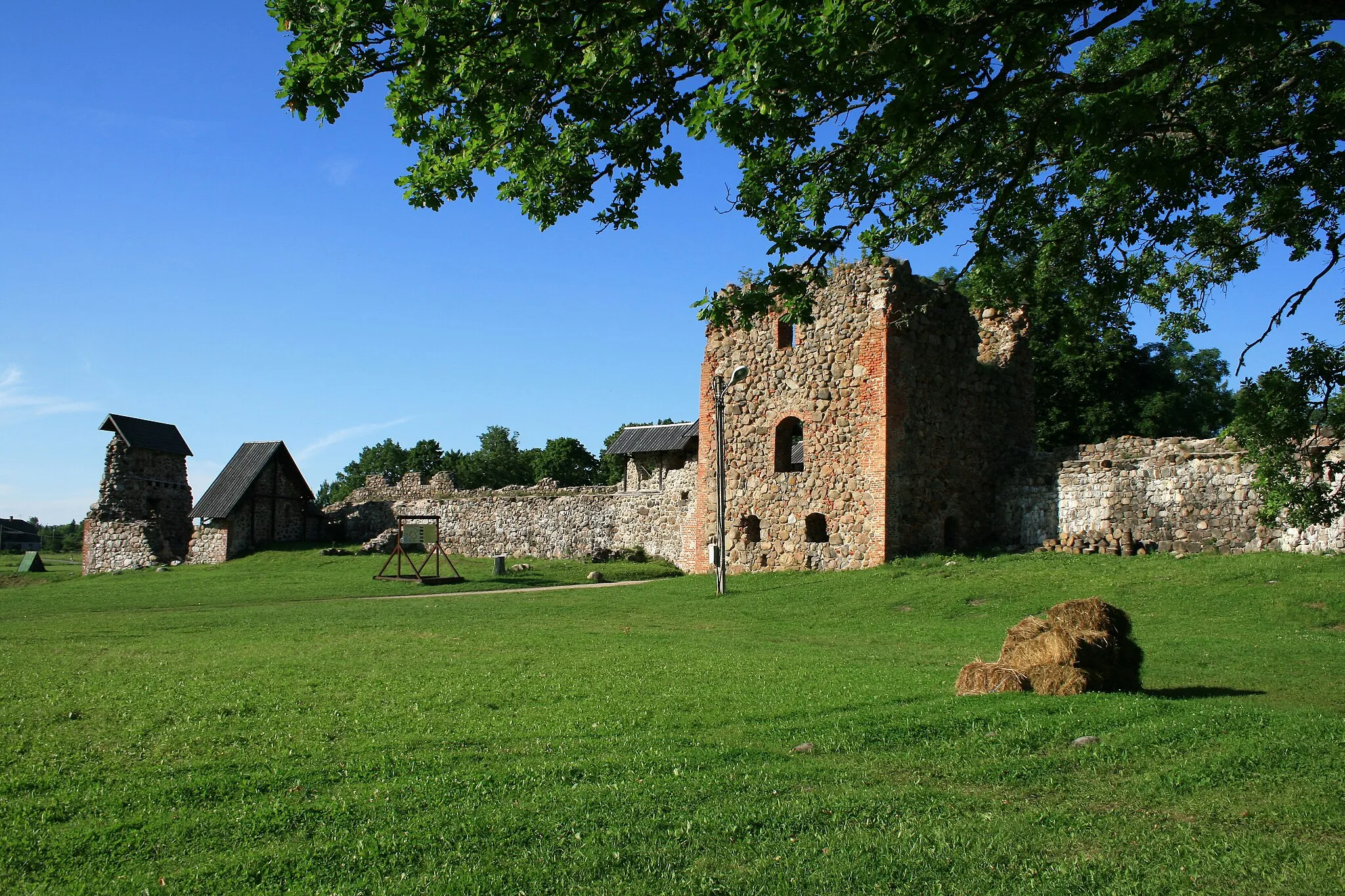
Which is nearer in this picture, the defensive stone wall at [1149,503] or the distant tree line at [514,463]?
the defensive stone wall at [1149,503]

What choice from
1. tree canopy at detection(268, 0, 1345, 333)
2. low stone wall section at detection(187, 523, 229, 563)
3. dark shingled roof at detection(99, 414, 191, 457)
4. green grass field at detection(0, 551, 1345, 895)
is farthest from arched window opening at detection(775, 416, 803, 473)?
dark shingled roof at detection(99, 414, 191, 457)

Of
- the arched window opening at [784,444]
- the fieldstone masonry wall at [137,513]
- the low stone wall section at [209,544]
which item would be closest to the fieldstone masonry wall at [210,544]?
the low stone wall section at [209,544]

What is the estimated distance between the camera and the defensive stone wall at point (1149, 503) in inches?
732

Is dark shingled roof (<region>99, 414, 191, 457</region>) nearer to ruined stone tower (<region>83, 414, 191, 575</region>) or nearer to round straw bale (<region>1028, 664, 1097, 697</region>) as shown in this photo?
ruined stone tower (<region>83, 414, 191, 575</region>)

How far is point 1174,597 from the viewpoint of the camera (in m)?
15.6

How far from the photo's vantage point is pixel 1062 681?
27.4 ft

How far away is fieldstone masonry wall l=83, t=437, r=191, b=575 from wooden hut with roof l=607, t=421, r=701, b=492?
60.7ft

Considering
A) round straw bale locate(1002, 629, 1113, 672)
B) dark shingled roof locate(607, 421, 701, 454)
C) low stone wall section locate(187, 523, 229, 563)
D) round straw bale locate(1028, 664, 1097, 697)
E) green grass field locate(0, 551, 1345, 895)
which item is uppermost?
dark shingled roof locate(607, 421, 701, 454)

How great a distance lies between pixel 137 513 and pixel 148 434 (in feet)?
11.5

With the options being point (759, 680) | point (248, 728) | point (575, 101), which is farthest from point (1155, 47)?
point (248, 728)

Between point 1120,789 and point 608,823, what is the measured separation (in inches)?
122

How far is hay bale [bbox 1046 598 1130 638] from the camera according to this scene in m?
8.84

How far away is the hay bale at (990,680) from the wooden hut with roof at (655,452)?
1077 inches

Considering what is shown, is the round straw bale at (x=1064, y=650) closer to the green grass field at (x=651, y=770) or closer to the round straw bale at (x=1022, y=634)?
the round straw bale at (x=1022, y=634)
